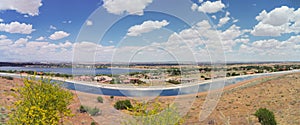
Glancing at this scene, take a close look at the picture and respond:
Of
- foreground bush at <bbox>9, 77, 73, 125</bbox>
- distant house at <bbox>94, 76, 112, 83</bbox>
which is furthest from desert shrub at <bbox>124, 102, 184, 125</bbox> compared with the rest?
distant house at <bbox>94, 76, 112, 83</bbox>

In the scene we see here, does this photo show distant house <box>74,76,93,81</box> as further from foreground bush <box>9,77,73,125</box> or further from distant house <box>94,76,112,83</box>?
foreground bush <box>9,77,73,125</box>

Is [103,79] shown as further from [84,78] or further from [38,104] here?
[38,104]

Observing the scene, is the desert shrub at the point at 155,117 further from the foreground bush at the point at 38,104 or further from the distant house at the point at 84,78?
the distant house at the point at 84,78

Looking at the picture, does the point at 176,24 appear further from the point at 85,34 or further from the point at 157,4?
the point at 85,34


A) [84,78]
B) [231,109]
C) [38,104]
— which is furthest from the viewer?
[231,109]

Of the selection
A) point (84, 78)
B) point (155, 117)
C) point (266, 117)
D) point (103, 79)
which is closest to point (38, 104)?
point (84, 78)

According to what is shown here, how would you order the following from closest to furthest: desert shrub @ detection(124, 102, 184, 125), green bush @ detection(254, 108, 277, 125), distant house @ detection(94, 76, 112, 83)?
desert shrub @ detection(124, 102, 184, 125) → distant house @ detection(94, 76, 112, 83) → green bush @ detection(254, 108, 277, 125)

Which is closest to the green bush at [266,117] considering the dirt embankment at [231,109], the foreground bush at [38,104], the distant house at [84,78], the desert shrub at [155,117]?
the dirt embankment at [231,109]

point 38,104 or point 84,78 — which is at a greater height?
point 84,78

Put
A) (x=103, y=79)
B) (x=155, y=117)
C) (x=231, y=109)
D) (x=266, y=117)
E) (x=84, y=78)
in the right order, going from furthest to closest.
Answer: (x=231, y=109) < (x=266, y=117) < (x=103, y=79) < (x=84, y=78) < (x=155, y=117)

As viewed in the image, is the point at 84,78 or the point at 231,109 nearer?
the point at 84,78

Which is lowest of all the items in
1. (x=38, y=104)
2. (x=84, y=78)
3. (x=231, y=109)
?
(x=231, y=109)
